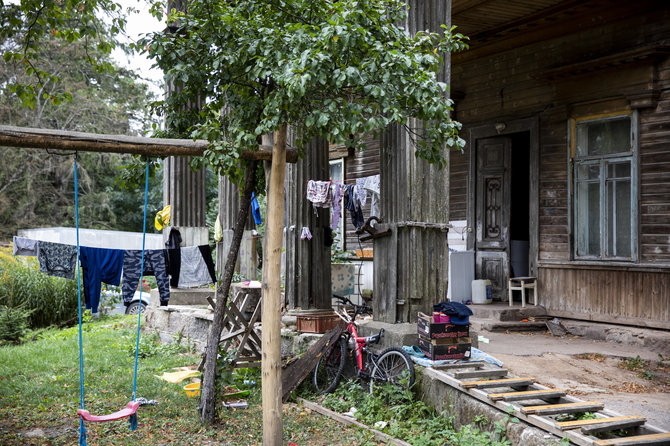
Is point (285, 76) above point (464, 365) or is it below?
above

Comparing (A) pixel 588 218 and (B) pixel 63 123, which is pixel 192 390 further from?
(B) pixel 63 123

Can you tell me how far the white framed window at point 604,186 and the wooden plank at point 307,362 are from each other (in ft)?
17.5

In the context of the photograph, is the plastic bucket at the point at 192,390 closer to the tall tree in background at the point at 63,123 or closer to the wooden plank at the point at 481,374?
the wooden plank at the point at 481,374

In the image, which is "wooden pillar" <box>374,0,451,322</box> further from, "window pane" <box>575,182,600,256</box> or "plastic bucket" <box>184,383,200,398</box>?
"window pane" <box>575,182,600,256</box>

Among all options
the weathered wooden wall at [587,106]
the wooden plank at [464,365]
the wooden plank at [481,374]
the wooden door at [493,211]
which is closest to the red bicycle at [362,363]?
the wooden plank at [464,365]

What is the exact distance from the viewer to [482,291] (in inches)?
484

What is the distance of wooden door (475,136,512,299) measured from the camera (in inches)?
498

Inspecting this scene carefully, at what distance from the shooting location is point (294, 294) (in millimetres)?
10039

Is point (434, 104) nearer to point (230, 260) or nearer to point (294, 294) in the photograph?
point (230, 260)

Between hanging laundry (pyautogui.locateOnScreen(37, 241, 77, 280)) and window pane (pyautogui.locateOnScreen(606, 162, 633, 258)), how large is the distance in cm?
928

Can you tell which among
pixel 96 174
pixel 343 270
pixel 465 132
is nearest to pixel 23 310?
pixel 343 270

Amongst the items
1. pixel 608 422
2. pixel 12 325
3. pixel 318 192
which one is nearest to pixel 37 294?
pixel 12 325

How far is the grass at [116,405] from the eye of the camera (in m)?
6.76

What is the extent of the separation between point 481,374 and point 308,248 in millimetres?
4057
